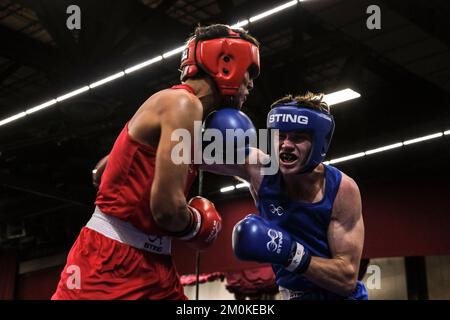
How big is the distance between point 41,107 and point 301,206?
4822mm

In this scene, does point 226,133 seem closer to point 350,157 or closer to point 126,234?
point 126,234

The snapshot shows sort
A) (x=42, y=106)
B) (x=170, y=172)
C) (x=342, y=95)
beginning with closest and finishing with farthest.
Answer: (x=170, y=172) → (x=342, y=95) → (x=42, y=106)

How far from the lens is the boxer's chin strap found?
7.54 feet

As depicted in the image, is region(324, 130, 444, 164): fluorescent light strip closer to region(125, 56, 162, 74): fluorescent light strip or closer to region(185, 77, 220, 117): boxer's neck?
region(125, 56, 162, 74): fluorescent light strip

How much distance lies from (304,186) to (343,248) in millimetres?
350

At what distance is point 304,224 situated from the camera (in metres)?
2.55

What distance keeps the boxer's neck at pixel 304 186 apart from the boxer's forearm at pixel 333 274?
34cm

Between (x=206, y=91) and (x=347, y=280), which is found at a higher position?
(x=206, y=91)

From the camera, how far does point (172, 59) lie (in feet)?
18.5

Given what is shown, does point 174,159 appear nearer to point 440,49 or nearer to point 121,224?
point 121,224

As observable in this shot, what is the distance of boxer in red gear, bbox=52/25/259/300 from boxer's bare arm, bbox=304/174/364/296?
531mm

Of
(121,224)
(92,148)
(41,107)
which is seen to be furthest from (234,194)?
(121,224)

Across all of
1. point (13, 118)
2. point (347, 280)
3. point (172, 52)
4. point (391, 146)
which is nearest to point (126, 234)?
point (347, 280)

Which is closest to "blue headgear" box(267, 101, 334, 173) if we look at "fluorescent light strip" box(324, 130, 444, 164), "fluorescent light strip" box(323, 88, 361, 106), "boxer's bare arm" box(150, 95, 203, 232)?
"boxer's bare arm" box(150, 95, 203, 232)
